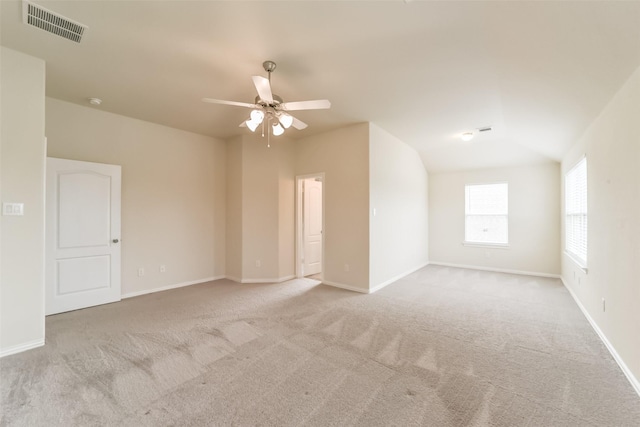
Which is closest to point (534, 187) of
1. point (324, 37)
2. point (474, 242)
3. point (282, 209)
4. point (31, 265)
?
point (474, 242)

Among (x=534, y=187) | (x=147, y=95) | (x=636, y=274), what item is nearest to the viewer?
(x=636, y=274)

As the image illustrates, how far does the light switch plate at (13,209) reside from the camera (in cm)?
245

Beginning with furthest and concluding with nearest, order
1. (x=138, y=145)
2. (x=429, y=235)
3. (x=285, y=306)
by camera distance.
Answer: (x=429, y=235)
(x=138, y=145)
(x=285, y=306)

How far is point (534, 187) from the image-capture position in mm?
5641

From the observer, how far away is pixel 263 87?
2320mm

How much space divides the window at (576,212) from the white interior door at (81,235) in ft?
22.1

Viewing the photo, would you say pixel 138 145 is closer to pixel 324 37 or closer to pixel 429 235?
pixel 324 37

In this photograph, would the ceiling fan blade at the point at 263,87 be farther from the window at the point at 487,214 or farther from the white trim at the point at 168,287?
the window at the point at 487,214

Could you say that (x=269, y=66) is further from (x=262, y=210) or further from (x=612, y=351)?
(x=612, y=351)

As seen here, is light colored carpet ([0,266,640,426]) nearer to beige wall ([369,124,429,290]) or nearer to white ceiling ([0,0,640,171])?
beige wall ([369,124,429,290])

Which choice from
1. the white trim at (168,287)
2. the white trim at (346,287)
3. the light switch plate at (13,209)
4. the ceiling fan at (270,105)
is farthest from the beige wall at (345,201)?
the light switch plate at (13,209)

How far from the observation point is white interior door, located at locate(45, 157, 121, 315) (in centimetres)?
343

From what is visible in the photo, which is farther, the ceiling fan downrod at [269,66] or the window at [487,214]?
the window at [487,214]

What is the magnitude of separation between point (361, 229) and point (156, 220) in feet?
11.5
